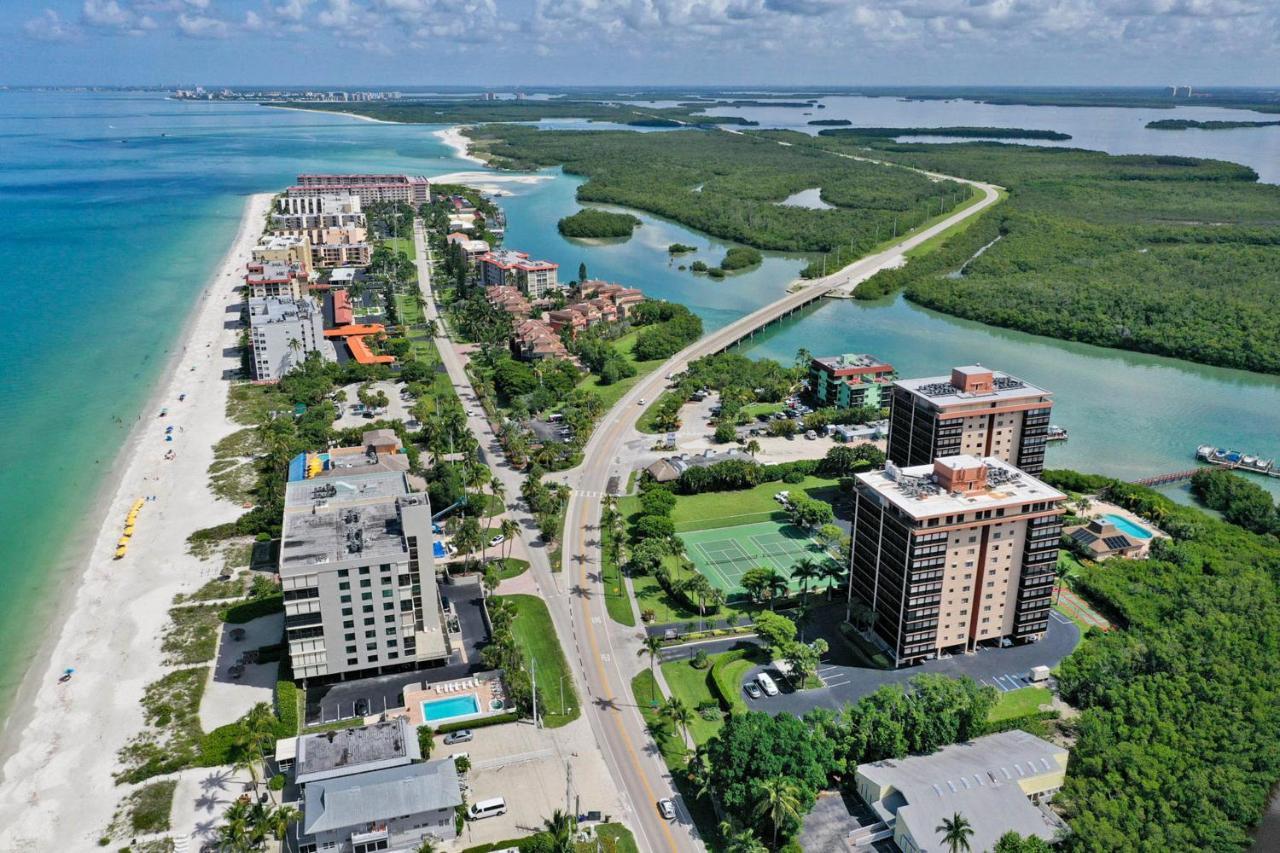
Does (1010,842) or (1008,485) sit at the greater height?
(1008,485)

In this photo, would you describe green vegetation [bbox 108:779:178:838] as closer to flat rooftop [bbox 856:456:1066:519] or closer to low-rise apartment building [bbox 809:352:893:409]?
flat rooftop [bbox 856:456:1066:519]

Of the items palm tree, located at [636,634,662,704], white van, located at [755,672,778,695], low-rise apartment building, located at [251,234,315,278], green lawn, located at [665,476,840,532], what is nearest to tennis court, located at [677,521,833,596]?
green lawn, located at [665,476,840,532]

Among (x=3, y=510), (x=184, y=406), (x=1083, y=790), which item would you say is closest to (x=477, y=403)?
(x=184, y=406)

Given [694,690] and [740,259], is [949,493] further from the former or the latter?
[740,259]

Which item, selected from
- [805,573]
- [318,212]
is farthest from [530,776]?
[318,212]

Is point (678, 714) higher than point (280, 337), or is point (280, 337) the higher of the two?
point (280, 337)

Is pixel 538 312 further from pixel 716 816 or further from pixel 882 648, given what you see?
pixel 716 816
